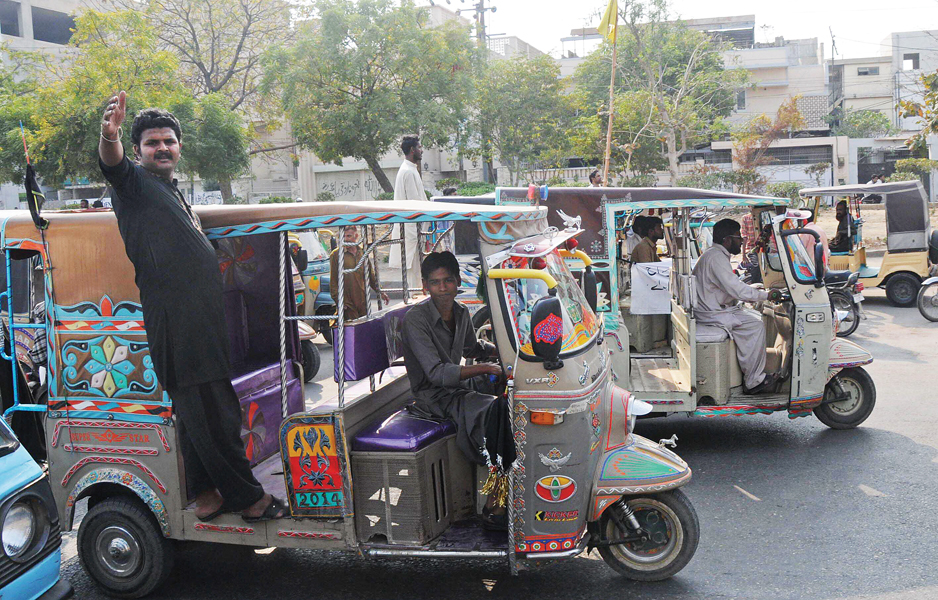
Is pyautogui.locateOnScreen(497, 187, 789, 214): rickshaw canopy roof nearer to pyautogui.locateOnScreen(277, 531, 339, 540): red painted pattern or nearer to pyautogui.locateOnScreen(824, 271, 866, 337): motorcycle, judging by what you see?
pyautogui.locateOnScreen(824, 271, 866, 337): motorcycle

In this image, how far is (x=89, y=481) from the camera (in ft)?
15.0

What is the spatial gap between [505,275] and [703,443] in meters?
3.97

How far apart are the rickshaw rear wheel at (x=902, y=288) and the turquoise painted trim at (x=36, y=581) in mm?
13909

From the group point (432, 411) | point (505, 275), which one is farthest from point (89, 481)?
point (505, 275)

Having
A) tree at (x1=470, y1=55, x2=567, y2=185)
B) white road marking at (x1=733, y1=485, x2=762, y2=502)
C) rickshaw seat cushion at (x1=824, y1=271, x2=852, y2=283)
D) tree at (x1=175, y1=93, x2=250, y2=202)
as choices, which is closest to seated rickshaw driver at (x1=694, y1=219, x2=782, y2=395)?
white road marking at (x1=733, y1=485, x2=762, y2=502)

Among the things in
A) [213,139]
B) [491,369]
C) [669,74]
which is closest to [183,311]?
[491,369]

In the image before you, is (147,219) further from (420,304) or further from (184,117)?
(184,117)

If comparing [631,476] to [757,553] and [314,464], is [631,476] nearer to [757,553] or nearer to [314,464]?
[757,553]

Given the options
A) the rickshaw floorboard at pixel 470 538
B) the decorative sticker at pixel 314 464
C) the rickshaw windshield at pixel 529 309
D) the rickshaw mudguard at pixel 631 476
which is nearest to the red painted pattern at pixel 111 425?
the decorative sticker at pixel 314 464

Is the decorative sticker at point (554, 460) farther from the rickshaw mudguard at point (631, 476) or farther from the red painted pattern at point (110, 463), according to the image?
the red painted pattern at point (110, 463)

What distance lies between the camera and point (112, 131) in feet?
12.4

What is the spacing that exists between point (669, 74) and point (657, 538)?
3337 centimetres

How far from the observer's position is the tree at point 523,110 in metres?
30.6

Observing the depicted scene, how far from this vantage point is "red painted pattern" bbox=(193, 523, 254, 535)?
14.5 ft
